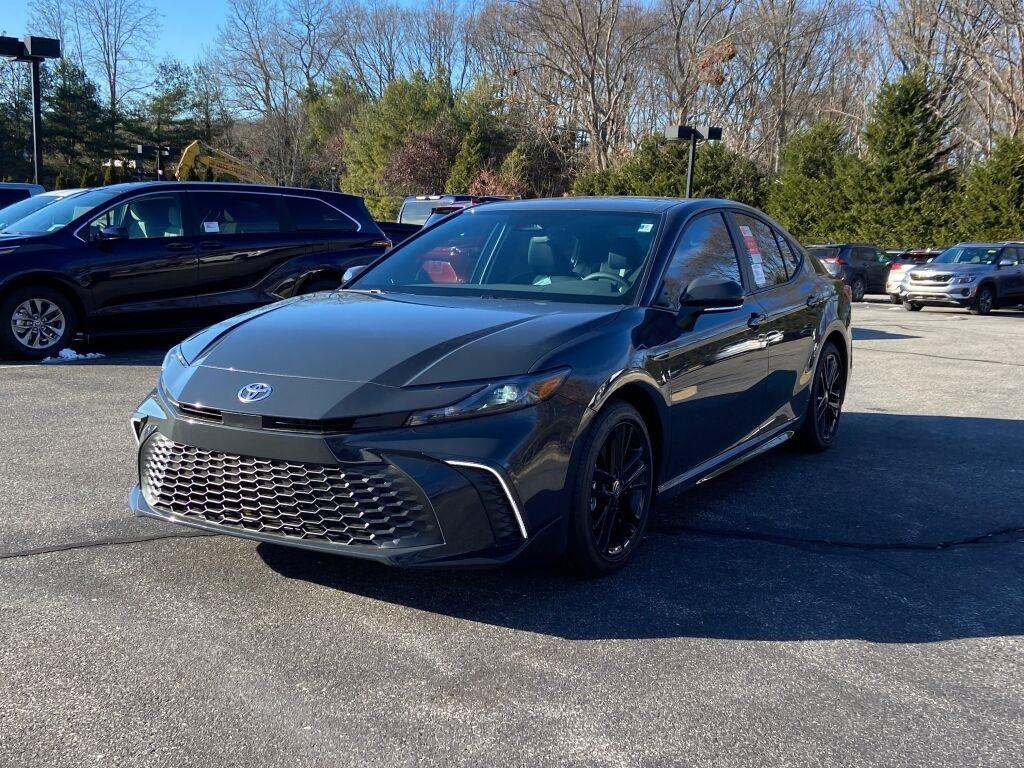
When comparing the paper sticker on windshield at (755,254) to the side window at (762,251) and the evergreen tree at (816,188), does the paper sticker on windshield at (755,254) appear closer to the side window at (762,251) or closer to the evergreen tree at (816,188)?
the side window at (762,251)

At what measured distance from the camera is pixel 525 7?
4191cm

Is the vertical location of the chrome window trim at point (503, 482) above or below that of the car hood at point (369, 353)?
below

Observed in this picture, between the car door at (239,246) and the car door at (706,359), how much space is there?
6.61 m

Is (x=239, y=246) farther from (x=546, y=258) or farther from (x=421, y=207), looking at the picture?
(x=421, y=207)

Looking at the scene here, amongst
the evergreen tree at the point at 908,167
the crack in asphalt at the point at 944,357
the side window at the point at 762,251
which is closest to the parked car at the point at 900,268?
the evergreen tree at the point at 908,167

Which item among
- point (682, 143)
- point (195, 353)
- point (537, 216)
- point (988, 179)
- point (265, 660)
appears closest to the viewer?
point (265, 660)

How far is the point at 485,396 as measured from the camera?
339 centimetres

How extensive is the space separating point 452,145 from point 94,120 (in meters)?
19.7

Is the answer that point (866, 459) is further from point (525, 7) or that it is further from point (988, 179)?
point (525, 7)

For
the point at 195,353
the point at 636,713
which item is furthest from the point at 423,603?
the point at 195,353

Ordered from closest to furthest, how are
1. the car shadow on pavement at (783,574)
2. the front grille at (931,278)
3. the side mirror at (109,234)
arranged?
the car shadow on pavement at (783,574) < the side mirror at (109,234) < the front grille at (931,278)

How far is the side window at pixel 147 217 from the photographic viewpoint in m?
9.90

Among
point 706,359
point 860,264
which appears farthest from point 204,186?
point 860,264

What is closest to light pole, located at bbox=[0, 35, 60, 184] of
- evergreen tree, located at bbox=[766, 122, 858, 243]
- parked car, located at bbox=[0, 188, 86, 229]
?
parked car, located at bbox=[0, 188, 86, 229]
